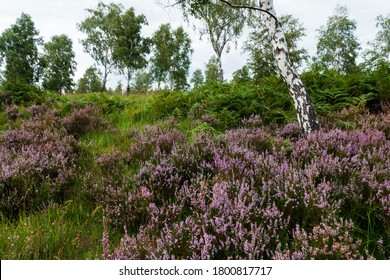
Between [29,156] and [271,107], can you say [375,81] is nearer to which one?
[271,107]

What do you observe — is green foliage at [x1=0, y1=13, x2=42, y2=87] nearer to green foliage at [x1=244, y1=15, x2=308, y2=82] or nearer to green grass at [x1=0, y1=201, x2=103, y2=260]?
green foliage at [x1=244, y1=15, x2=308, y2=82]

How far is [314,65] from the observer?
9414mm

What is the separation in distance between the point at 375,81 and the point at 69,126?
7.98m

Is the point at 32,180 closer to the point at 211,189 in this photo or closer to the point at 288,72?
the point at 211,189

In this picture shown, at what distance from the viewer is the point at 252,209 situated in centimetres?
252

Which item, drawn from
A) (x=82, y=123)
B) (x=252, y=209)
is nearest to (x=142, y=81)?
(x=82, y=123)

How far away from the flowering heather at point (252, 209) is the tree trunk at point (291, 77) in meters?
1.37

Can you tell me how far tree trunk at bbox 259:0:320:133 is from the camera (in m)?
5.63

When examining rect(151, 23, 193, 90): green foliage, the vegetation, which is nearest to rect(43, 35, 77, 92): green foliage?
rect(151, 23, 193, 90): green foliage

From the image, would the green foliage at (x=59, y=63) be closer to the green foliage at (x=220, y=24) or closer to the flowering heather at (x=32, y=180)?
the green foliage at (x=220, y=24)

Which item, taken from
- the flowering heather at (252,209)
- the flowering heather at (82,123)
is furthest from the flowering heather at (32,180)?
the flowering heather at (82,123)

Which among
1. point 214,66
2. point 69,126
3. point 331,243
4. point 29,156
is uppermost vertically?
point 214,66

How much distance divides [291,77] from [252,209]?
407 centimetres

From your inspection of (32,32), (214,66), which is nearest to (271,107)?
(32,32)
